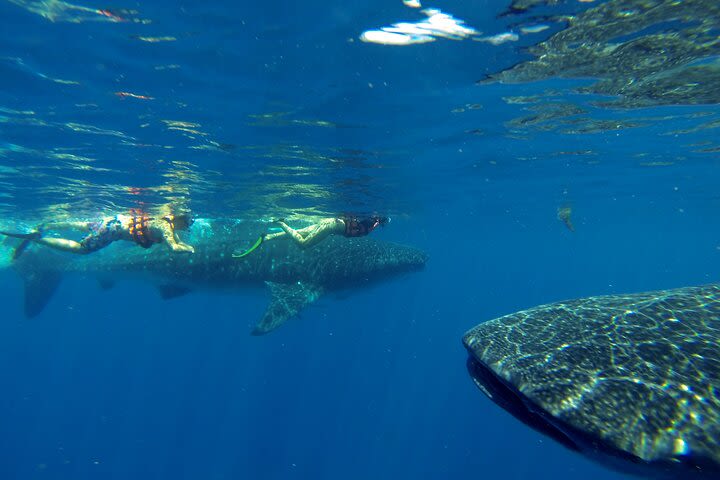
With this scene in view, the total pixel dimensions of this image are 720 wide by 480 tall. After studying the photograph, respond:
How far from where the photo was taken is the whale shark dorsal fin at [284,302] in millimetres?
14648

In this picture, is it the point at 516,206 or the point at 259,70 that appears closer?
the point at 259,70

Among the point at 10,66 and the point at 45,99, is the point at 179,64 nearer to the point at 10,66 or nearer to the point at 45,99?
the point at 10,66

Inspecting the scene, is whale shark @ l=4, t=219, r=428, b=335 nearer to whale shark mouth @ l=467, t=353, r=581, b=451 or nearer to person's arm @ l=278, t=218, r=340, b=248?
person's arm @ l=278, t=218, r=340, b=248

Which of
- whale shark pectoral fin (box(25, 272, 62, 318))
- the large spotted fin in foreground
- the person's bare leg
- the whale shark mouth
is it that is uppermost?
the person's bare leg

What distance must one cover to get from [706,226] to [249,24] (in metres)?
61.2

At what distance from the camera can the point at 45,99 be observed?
10523 mm

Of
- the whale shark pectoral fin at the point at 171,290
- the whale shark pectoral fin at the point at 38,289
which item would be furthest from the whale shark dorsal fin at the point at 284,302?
the whale shark pectoral fin at the point at 38,289

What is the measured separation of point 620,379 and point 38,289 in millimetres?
26251

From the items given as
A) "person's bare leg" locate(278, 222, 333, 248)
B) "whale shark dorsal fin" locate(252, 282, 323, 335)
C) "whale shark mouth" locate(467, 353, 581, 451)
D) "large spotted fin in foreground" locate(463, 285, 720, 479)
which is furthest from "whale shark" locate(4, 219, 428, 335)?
"large spotted fin in foreground" locate(463, 285, 720, 479)

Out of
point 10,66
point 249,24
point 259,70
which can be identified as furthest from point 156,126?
point 249,24

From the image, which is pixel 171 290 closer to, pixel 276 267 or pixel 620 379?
pixel 276 267

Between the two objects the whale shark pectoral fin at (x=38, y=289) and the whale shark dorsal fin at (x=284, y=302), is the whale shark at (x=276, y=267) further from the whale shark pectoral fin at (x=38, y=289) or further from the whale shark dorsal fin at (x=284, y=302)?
the whale shark pectoral fin at (x=38, y=289)

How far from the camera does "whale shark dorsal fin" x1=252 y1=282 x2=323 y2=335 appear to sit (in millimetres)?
14648

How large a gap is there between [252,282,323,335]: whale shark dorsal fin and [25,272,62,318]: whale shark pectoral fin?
14.0 m
